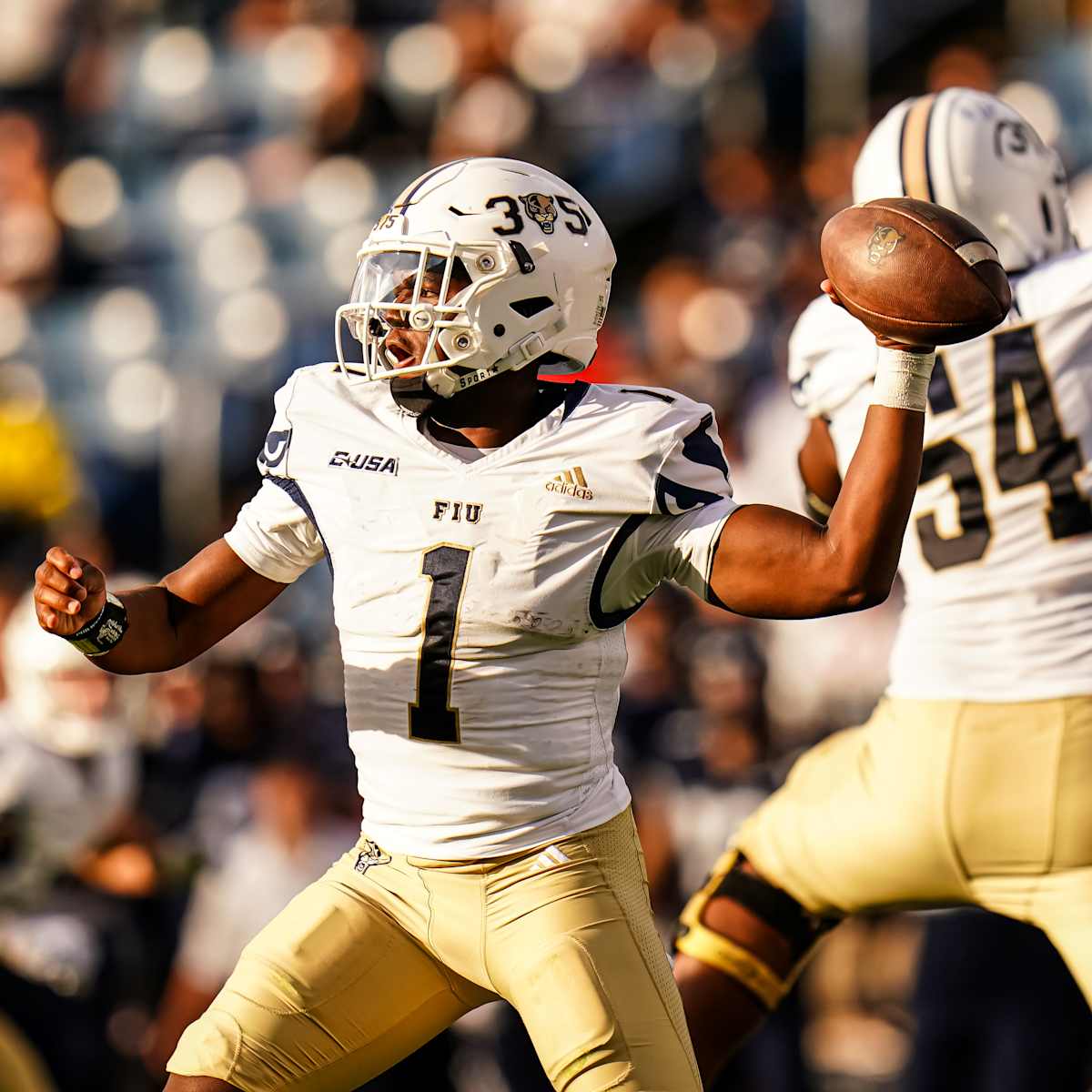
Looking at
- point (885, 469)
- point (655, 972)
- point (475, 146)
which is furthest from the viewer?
point (475, 146)

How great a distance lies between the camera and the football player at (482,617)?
8.77ft

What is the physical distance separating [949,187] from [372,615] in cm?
137

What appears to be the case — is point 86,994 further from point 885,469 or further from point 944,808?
point 885,469

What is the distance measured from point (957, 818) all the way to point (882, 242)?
1.13m

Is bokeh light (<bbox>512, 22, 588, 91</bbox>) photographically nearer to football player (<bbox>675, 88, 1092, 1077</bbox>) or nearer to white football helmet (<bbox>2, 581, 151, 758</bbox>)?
white football helmet (<bbox>2, 581, 151, 758</bbox>)

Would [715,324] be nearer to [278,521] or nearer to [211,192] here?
[211,192]

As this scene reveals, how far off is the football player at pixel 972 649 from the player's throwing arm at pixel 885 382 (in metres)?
0.68

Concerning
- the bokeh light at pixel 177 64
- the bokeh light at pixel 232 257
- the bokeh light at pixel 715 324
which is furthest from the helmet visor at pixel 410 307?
the bokeh light at pixel 177 64

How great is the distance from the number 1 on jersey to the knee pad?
37.4 inches

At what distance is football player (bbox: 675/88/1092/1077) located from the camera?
3205mm

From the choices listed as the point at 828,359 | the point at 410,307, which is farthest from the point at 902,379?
the point at 828,359

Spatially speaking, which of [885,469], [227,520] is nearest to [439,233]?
[885,469]

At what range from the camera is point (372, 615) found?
9.31 ft

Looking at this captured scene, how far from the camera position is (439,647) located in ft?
9.11
